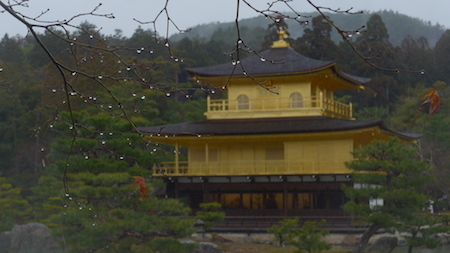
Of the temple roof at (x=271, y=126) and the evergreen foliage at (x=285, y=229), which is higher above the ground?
the temple roof at (x=271, y=126)

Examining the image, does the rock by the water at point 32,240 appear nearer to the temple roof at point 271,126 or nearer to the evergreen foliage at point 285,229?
the temple roof at point 271,126

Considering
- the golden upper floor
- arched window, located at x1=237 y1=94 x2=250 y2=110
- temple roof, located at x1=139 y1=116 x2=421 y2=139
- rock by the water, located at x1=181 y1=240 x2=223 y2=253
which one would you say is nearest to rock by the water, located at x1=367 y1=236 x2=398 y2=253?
temple roof, located at x1=139 y1=116 x2=421 y2=139

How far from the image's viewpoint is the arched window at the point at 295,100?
22516 mm

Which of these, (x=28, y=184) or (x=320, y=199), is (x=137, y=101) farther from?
(x=320, y=199)

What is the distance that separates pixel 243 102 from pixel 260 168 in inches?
96.3

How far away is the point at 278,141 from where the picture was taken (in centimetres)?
2206

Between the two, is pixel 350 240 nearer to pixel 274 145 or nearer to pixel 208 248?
pixel 208 248

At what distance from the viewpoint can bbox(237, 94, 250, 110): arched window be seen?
2317 cm

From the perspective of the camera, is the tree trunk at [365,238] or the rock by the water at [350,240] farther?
the rock by the water at [350,240]

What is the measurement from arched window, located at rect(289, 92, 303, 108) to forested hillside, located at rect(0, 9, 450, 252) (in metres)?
2.59

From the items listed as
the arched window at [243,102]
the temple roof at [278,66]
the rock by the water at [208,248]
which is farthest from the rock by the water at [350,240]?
the arched window at [243,102]

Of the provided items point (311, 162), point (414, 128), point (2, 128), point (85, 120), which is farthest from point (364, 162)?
point (2, 128)

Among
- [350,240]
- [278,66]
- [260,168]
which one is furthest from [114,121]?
[350,240]

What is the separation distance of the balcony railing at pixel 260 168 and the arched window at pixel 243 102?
1.89 m
